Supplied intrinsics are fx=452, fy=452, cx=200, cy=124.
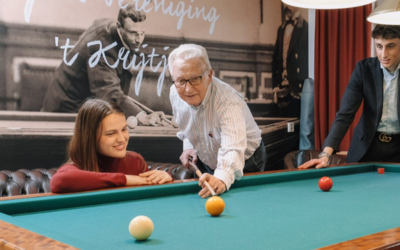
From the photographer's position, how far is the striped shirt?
6.96 feet

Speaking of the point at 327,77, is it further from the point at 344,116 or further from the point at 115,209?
the point at 115,209

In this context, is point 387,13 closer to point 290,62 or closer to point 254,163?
point 254,163

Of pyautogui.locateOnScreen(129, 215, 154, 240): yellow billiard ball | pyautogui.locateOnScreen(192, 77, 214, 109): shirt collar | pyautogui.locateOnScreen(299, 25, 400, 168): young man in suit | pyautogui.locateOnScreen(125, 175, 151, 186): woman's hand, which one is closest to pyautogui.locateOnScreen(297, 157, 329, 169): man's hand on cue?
pyautogui.locateOnScreen(299, 25, 400, 168): young man in suit

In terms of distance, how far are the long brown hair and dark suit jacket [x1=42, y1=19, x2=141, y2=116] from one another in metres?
1.57

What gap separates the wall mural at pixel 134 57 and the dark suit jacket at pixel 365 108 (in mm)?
1633

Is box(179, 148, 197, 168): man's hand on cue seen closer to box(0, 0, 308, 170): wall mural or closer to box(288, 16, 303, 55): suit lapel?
box(0, 0, 308, 170): wall mural

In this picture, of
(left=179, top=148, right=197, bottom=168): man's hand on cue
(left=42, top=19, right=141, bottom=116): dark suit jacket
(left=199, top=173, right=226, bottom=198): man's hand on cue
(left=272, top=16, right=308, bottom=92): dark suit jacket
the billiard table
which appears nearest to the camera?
the billiard table

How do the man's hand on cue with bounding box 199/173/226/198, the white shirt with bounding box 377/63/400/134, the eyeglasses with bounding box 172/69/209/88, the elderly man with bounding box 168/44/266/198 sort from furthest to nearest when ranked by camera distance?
the white shirt with bounding box 377/63/400/134 < the eyeglasses with bounding box 172/69/209/88 < the elderly man with bounding box 168/44/266/198 < the man's hand on cue with bounding box 199/173/226/198

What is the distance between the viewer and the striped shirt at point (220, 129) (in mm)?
2121

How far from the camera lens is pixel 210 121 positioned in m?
2.56

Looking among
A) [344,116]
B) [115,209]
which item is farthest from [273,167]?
[115,209]

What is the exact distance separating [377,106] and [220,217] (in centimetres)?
194

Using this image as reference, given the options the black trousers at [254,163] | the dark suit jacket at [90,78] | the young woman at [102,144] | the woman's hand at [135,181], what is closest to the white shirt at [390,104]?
the black trousers at [254,163]

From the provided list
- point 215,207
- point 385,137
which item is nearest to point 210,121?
point 215,207
